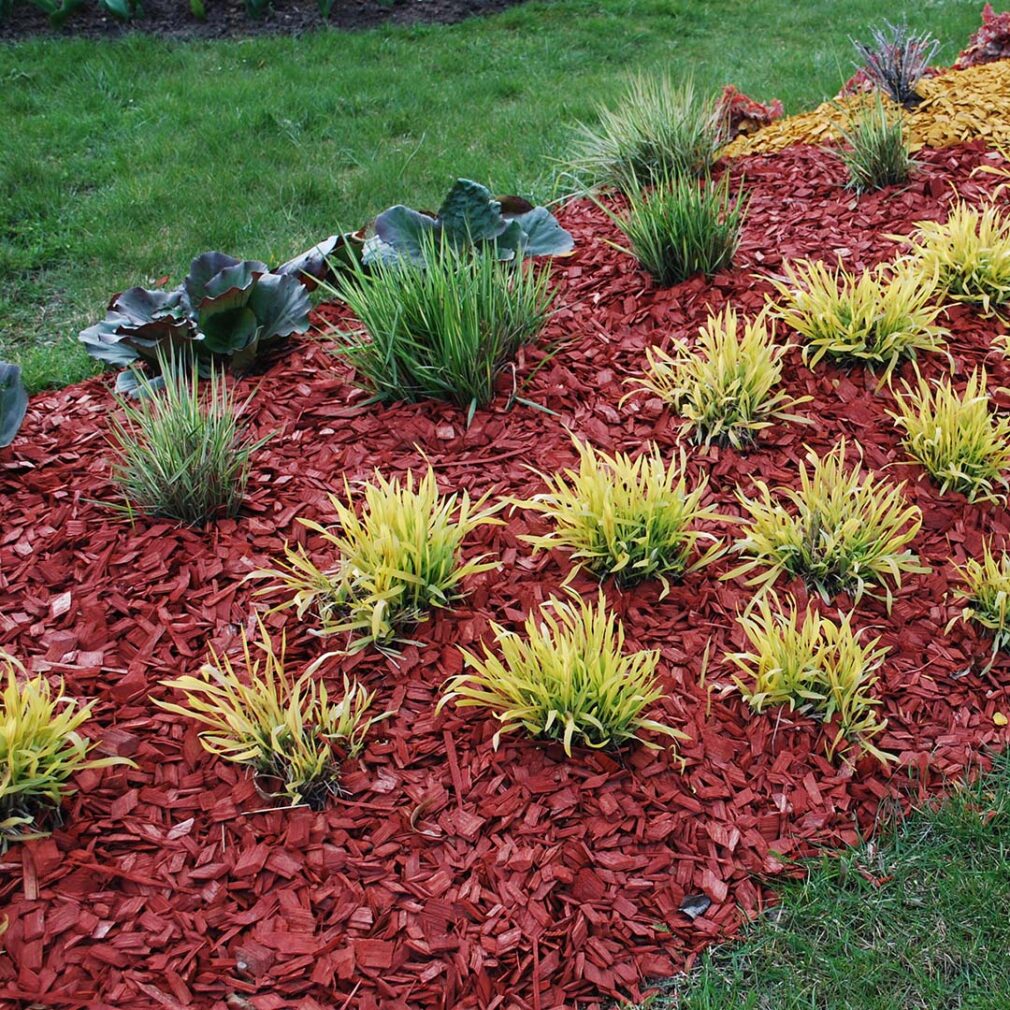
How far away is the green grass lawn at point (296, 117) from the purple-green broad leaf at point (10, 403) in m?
0.74

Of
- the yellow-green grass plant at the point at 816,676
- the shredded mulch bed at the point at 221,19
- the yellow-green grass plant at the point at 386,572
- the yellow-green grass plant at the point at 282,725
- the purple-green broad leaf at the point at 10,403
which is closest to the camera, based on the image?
the yellow-green grass plant at the point at 282,725

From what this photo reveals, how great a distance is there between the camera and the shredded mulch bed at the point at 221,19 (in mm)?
7773

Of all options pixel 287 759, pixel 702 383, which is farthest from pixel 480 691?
pixel 702 383

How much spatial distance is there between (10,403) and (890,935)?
3.05 meters

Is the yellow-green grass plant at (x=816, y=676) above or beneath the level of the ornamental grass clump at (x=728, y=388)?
beneath

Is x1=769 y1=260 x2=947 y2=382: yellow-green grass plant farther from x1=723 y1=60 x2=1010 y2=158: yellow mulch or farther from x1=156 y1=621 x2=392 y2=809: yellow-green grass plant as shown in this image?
x1=156 y1=621 x2=392 y2=809: yellow-green grass plant

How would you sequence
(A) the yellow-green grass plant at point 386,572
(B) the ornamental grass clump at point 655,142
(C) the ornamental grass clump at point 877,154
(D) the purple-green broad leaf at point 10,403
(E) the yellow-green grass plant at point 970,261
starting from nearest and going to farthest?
(A) the yellow-green grass plant at point 386,572, (D) the purple-green broad leaf at point 10,403, (E) the yellow-green grass plant at point 970,261, (C) the ornamental grass clump at point 877,154, (B) the ornamental grass clump at point 655,142

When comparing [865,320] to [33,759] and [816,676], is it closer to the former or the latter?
[816,676]

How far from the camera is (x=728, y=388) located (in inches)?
138

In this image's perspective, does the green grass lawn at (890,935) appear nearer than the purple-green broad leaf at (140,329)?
Yes

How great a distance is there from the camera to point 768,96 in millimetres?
6668

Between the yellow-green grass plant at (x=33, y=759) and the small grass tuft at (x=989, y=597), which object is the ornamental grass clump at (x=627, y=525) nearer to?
the small grass tuft at (x=989, y=597)

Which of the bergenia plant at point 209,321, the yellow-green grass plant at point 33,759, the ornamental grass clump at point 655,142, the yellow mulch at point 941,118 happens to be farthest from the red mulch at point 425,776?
the yellow mulch at point 941,118

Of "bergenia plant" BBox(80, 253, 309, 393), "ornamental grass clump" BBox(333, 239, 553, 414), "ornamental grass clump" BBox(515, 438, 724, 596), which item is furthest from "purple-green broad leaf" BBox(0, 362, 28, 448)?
"ornamental grass clump" BBox(515, 438, 724, 596)
